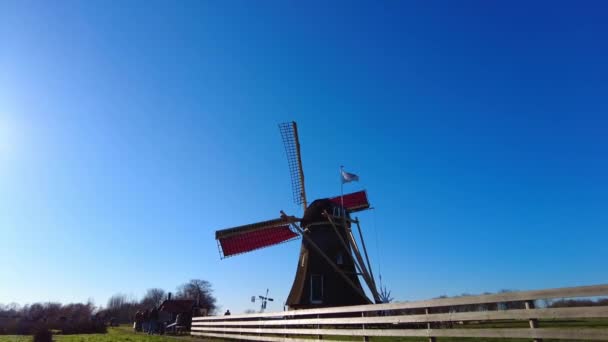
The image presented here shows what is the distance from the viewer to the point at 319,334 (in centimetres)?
1095

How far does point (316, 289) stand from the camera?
21.0m

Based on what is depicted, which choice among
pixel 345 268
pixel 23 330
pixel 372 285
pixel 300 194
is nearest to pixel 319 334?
pixel 372 285

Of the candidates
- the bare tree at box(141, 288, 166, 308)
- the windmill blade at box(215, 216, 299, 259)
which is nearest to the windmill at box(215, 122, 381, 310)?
the windmill blade at box(215, 216, 299, 259)

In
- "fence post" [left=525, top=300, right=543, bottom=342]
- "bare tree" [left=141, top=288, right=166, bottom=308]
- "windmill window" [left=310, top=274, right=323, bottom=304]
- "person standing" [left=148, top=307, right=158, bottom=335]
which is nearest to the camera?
"fence post" [left=525, top=300, right=543, bottom=342]

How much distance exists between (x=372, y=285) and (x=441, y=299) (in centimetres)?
1327

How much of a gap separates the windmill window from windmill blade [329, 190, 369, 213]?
21.6 ft

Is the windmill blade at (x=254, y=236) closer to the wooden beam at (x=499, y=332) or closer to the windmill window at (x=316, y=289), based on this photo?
the windmill window at (x=316, y=289)

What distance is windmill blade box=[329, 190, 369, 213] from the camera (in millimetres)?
26656

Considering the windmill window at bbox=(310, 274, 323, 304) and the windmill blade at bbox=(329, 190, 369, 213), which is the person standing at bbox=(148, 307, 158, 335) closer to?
the windmill window at bbox=(310, 274, 323, 304)

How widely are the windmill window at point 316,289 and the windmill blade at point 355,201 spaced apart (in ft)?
21.6

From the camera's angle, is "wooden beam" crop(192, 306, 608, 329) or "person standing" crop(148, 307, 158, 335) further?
"person standing" crop(148, 307, 158, 335)

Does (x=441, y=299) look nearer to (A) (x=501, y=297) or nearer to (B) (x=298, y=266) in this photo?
(A) (x=501, y=297)

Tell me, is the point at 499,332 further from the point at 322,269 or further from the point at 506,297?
the point at 322,269

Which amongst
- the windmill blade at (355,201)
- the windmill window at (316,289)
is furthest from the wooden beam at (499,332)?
the windmill blade at (355,201)
